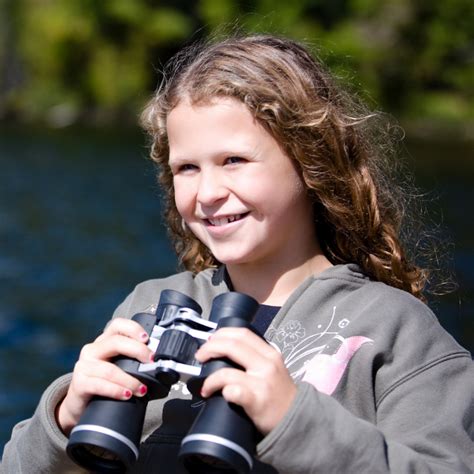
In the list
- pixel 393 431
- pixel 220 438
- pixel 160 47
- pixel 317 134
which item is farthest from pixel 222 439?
pixel 160 47

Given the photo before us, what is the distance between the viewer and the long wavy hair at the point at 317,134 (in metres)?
2.13

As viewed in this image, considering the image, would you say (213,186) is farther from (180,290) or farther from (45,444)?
(45,444)

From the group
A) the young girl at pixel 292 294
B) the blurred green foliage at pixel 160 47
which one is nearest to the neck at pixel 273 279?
the young girl at pixel 292 294

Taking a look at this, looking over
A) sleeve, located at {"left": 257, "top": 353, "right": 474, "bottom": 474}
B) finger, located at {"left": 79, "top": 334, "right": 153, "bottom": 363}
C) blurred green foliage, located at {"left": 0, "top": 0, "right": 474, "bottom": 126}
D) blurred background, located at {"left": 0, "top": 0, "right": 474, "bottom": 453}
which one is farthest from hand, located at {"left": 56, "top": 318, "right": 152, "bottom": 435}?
blurred green foliage, located at {"left": 0, "top": 0, "right": 474, "bottom": 126}

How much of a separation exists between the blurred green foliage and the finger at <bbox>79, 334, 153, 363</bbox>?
2298 centimetres

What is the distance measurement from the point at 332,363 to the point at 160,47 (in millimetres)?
26459

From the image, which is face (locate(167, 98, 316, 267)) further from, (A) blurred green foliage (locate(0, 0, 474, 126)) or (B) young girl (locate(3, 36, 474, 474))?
(A) blurred green foliage (locate(0, 0, 474, 126))

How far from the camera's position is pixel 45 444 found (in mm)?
1947

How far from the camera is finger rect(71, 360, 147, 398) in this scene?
5.86ft

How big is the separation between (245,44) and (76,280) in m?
7.02

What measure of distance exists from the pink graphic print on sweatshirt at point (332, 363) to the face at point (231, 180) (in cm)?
25

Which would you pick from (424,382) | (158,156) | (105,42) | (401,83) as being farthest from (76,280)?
(105,42)

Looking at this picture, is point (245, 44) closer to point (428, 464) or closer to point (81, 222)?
point (428, 464)

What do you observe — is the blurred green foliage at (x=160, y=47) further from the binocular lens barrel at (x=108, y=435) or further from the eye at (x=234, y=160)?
the binocular lens barrel at (x=108, y=435)
